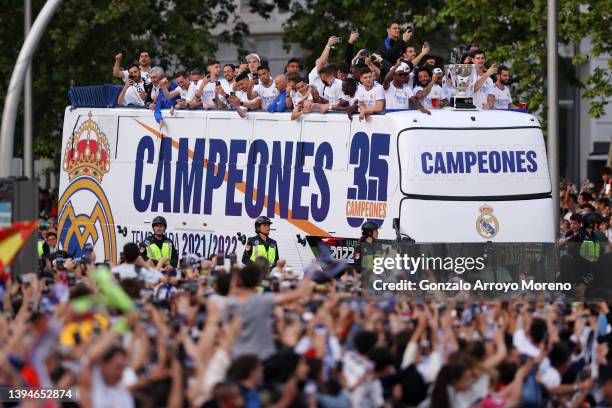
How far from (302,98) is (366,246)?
11.0ft

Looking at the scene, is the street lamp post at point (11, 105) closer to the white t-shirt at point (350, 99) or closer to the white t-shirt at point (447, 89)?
the white t-shirt at point (350, 99)

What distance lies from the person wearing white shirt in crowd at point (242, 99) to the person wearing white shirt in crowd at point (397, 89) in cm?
204

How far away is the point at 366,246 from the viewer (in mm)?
19703

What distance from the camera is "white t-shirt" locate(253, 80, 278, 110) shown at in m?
23.6

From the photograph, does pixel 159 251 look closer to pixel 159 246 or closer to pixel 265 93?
pixel 159 246

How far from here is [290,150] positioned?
22688 mm

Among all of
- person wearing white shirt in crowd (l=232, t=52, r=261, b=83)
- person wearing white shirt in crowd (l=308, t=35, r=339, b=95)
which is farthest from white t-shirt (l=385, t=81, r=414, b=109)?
person wearing white shirt in crowd (l=232, t=52, r=261, b=83)

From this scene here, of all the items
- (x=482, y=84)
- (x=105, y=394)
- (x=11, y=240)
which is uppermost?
(x=482, y=84)

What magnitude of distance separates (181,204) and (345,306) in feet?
35.3

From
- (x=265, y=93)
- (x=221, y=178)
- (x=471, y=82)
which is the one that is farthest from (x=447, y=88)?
(x=221, y=178)

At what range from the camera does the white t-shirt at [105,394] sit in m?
10.8

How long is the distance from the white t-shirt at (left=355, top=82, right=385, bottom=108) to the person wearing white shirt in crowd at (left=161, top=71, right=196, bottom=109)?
140 inches

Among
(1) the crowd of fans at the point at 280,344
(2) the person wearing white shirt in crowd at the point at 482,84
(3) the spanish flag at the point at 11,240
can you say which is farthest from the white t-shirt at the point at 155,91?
(3) the spanish flag at the point at 11,240

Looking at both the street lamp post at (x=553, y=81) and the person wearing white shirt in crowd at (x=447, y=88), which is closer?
the person wearing white shirt in crowd at (x=447, y=88)
